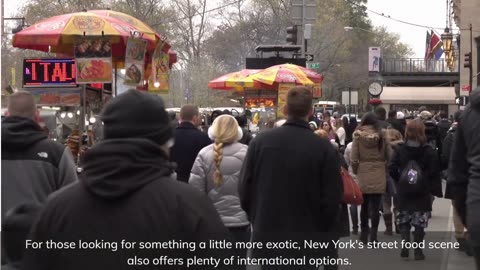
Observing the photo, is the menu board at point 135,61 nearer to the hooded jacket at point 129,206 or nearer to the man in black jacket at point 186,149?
the man in black jacket at point 186,149

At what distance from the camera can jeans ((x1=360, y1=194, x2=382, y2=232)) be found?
10750 millimetres

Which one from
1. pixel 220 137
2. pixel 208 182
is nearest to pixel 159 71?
pixel 220 137

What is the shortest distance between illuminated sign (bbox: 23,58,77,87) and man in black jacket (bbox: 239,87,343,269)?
5.28 m

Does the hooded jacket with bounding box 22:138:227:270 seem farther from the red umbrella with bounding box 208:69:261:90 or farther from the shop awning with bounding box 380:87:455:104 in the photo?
the shop awning with bounding box 380:87:455:104

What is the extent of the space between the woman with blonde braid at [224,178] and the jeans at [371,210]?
12.4 ft

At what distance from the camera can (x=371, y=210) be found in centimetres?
1094

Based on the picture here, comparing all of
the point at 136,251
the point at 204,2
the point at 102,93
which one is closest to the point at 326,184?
the point at 136,251

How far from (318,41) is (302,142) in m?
53.4

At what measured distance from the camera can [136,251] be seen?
9.27 ft

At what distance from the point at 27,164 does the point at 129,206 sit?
109 inches

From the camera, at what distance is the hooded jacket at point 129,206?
272 cm

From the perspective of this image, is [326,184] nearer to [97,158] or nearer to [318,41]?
[97,158]

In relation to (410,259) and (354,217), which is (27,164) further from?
(354,217)

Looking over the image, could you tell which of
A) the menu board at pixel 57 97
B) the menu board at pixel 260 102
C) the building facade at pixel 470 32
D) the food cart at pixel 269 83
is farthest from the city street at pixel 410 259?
the building facade at pixel 470 32
